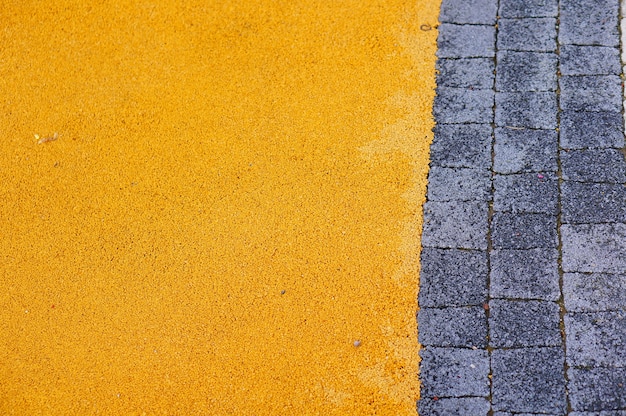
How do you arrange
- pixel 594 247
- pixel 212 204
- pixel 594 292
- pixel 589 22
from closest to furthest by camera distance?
pixel 594 292 → pixel 594 247 → pixel 212 204 → pixel 589 22

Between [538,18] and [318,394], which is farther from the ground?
[538,18]

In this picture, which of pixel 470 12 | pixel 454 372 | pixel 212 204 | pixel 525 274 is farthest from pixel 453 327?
pixel 470 12

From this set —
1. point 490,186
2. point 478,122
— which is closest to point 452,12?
point 478,122

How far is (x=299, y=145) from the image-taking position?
434 centimetres

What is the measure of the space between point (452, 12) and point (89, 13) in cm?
289

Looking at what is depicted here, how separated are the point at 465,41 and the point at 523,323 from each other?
2.15 m

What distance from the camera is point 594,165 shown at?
4.07m

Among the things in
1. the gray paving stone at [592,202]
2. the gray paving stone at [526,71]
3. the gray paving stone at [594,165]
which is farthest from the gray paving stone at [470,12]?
the gray paving stone at [592,202]

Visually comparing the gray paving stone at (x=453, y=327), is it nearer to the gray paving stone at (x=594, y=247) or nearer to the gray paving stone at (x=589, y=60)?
the gray paving stone at (x=594, y=247)

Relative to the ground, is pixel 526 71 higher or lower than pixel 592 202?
higher

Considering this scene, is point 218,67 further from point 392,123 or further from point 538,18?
point 538,18

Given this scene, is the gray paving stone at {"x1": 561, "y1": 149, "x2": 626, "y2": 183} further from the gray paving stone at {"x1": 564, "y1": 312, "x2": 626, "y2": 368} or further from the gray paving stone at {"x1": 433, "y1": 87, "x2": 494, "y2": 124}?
the gray paving stone at {"x1": 564, "y1": 312, "x2": 626, "y2": 368}

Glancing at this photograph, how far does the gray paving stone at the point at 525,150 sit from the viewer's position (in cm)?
411

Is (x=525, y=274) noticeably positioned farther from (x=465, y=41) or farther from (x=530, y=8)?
(x=530, y=8)
